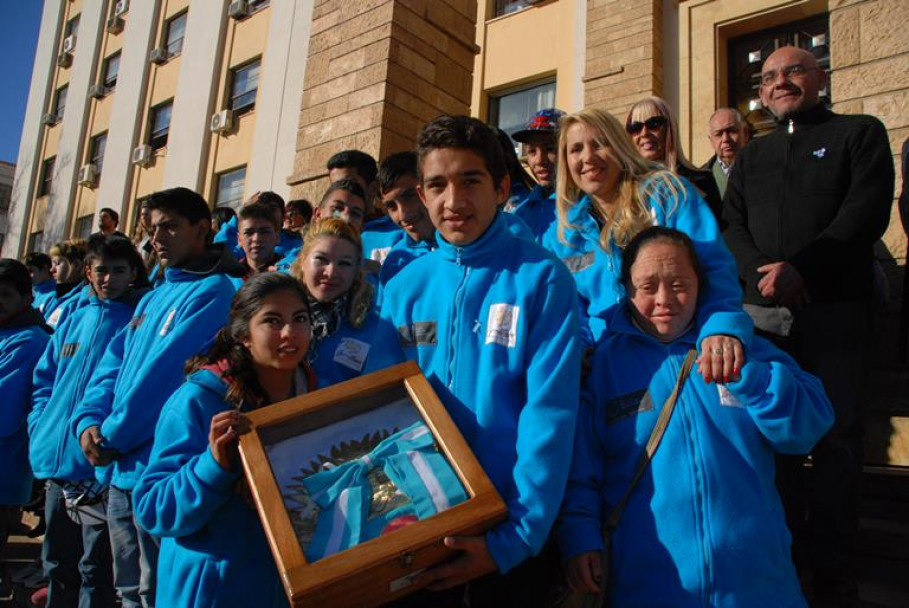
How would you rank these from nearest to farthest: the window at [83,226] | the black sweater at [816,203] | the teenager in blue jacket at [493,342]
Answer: the teenager in blue jacket at [493,342] → the black sweater at [816,203] → the window at [83,226]

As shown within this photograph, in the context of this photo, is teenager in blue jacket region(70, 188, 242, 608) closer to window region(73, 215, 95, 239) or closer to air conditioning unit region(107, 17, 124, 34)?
window region(73, 215, 95, 239)

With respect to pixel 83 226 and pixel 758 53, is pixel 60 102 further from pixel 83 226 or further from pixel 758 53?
pixel 758 53

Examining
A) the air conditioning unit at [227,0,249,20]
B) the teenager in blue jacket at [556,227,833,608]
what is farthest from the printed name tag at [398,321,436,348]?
the air conditioning unit at [227,0,249,20]

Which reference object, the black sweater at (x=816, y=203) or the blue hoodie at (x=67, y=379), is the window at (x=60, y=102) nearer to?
the blue hoodie at (x=67, y=379)

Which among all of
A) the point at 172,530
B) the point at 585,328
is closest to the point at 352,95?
the point at 585,328

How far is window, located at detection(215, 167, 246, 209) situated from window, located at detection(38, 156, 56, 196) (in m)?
10.2

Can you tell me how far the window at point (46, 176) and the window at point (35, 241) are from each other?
1.51 meters

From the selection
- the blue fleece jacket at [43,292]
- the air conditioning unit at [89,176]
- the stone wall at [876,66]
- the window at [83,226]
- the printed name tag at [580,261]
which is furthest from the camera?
the window at [83,226]

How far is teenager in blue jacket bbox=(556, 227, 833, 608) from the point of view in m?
1.86

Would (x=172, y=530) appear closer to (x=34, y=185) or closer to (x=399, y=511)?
(x=399, y=511)

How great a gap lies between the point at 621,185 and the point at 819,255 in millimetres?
1088

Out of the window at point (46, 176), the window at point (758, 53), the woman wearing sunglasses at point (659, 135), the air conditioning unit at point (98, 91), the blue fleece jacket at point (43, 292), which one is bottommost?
the blue fleece jacket at point (43, 292)

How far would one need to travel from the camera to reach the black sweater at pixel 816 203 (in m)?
3.07

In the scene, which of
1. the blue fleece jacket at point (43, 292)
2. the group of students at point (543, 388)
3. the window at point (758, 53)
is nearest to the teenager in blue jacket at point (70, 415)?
the group of students at point (543, 388)
